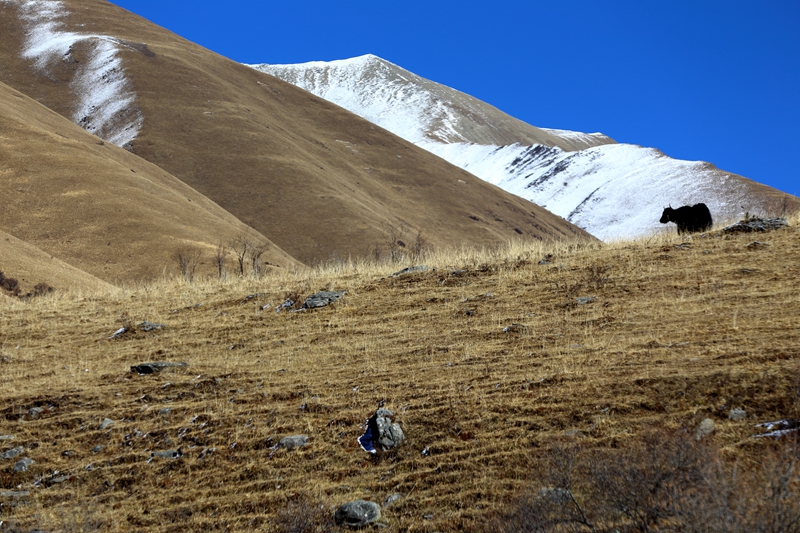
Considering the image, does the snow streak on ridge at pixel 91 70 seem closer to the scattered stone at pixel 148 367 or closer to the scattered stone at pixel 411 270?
the scattered stone at pixel 411 270

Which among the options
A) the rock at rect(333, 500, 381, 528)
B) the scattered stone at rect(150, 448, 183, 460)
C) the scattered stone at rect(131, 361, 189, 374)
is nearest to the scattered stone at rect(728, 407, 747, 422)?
the rock at rect(333, 500, 381, 528)

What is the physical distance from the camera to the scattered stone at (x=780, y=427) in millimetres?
6074

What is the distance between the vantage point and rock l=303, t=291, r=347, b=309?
506 inches

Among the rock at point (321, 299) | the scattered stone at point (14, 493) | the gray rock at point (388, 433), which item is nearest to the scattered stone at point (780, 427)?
the gray rock at point (388, 433)

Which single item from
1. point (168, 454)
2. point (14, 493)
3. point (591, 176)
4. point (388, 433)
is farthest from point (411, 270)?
point (591, 176)

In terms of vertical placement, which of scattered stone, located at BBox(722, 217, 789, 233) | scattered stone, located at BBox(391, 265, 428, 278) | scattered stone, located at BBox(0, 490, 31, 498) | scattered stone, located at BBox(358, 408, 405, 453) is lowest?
scattered stone, located at BBox(0, 490, 31, 498)

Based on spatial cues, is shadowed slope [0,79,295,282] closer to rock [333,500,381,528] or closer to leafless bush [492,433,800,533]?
rock [333,500,381,528]

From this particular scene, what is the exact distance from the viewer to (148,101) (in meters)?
72.1

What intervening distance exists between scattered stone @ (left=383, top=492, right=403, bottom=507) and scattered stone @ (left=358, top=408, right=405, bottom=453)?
0.75 metres

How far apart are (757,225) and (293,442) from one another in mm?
10636

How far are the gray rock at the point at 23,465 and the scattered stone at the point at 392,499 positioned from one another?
4.14 m

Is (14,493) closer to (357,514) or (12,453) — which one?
(12,453)

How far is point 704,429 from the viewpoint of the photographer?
6441 mm

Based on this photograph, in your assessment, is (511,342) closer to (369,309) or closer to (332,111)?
(369,309)
